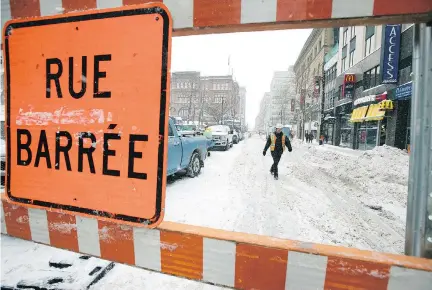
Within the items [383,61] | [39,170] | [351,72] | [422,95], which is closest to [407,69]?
[383,61]

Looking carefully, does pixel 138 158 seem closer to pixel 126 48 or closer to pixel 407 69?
pixel 126 48

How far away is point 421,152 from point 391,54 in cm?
2005

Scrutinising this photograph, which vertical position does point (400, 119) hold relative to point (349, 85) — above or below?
below

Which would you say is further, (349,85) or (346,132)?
(346,132)

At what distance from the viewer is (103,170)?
3.89ft

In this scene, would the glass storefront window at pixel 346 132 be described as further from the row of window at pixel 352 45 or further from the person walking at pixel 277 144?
the person walking at pixel 277 144

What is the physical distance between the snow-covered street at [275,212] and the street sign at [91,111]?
63.3 inches

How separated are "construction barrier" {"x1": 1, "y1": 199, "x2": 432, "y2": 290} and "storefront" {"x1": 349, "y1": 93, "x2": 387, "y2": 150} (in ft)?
67.0

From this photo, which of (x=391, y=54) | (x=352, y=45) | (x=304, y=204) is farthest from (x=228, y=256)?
(x=352, y=45)

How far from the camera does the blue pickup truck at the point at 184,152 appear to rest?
6.38 m

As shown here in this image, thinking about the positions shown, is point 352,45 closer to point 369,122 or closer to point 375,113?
point 369,122

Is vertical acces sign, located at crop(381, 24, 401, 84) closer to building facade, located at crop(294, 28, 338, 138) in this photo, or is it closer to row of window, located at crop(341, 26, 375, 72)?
row of window, located at crop(341, 26, 375, 72)

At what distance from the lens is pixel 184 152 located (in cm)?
721

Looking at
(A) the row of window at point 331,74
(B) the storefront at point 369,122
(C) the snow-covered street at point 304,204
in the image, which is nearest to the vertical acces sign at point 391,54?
(B) the storefront at point 369,122
